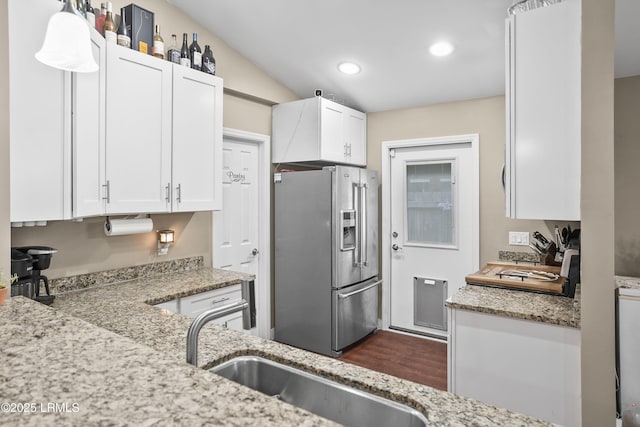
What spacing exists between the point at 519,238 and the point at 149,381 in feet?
11.2

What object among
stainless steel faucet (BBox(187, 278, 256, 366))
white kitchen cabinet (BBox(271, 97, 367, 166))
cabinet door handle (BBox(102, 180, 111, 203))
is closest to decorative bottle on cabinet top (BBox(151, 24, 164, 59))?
cabinet door handle (BBox(102, 180, 111, 203))

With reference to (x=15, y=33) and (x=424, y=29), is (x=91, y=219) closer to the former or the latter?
(x=15, y=33)

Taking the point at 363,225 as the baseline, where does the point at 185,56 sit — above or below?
above

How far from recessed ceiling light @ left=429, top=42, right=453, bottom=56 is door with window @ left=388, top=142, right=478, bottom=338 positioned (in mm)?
1011

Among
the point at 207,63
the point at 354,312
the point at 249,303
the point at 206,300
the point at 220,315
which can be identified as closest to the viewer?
the point at 220,315

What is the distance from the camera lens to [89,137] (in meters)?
2.00

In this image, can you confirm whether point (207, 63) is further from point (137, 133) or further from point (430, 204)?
point (430, 204)

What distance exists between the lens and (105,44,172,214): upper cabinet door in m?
2.15

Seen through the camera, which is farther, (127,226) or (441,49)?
(441,49)

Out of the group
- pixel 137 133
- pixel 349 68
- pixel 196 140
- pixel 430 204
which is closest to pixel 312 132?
pixel 349 68

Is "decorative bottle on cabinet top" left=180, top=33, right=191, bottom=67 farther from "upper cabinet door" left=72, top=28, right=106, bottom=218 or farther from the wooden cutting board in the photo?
the wooden cutting board

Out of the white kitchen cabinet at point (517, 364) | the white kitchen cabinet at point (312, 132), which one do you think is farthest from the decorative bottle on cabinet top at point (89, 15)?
the white kitchen cabinet at point (517, 364)

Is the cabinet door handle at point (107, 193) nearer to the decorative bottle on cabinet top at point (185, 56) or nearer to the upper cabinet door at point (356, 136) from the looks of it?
the decorative bottle on cabinet top at point (185, 56)

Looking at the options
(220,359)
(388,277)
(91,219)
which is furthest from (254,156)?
(220,359)
